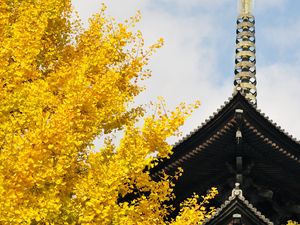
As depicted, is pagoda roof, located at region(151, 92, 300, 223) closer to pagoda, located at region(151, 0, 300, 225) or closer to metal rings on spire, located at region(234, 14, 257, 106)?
pagoda, located at region(151, 0, 300, 225)

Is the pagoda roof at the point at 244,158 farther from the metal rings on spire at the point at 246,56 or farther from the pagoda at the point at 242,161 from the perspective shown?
the metal rings on spire at the point at 246,56

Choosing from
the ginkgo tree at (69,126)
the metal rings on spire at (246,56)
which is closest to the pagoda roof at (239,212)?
the ginkgo tree at (69,126)

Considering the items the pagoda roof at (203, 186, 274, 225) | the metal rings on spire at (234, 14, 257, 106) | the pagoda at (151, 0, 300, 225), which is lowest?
the pagoda roof at (203, 186, 274, 225)

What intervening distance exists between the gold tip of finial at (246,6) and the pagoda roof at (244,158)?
66.9ft

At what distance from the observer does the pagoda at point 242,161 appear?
1093 centimetres

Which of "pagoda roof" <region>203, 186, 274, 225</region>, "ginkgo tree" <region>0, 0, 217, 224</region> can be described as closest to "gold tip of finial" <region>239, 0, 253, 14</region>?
"ginkgo tree" <region>0, 0, 217, 224</region>

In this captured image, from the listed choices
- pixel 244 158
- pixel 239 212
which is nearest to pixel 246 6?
pixel 244 158

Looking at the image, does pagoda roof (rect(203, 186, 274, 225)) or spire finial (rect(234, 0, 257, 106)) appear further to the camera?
spire finial (rect(234, 0, 257, 106))

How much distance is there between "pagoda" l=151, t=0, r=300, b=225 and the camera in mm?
10930

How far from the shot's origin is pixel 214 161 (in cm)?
1178

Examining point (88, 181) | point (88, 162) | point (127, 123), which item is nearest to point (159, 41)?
point (127, 123)

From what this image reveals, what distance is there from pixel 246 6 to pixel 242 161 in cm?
2089

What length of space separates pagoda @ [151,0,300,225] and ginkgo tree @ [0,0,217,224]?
2.94ft

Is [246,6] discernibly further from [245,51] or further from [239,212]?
[239,212]
